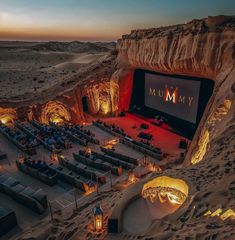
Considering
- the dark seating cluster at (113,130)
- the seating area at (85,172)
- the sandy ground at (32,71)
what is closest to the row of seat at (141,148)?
the dark seating cluster at (113,130)

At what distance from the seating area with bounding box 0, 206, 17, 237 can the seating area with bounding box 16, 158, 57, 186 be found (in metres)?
3.43

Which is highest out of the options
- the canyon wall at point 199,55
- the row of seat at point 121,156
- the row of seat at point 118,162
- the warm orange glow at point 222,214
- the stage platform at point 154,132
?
the canyon wall at point 199,55

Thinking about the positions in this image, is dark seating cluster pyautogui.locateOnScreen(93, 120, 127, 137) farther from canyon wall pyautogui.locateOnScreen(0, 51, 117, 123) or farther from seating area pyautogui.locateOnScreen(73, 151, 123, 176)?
seating area pyautogui.locateOnScreen(73, 151, 123, 176)

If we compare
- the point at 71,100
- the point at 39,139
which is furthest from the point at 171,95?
the point at 39,139

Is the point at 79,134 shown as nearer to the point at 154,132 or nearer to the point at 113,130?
the point at 113,130

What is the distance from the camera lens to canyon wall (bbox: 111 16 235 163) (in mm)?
14617

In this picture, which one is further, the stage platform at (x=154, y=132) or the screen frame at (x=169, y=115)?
the stage platform at (x=154, y=132)

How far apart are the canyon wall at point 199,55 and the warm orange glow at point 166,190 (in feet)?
12.9

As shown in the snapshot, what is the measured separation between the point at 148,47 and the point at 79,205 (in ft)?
64.1

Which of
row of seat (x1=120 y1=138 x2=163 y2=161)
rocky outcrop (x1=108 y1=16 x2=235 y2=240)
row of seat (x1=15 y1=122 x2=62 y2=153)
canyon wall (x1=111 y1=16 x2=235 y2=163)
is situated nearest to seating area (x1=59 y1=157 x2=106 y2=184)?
row of seat (x1=15 y1=122 x2=62 y2=153)

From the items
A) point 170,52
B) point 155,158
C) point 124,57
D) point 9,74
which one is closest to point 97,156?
point 155,158

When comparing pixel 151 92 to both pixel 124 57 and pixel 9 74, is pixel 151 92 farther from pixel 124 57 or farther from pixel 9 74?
pixel 9 74

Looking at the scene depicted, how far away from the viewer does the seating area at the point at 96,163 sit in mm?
15214

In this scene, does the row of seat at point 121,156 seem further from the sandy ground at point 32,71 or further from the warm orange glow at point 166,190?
the sandy ground at point 32,71
